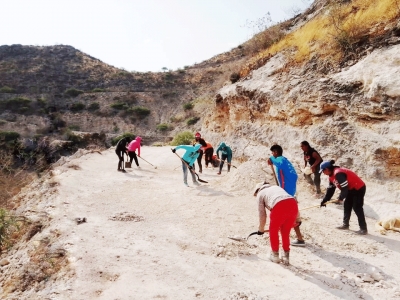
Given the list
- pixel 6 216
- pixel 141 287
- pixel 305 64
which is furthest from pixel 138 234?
pixel 305 64

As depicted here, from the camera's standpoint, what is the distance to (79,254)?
4887 millimetres

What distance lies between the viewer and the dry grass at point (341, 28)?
964 cm

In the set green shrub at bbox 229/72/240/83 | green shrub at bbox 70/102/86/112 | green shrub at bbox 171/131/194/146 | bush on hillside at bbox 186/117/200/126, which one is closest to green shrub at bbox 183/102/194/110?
bush on hillside at bbox 186/117/200/126

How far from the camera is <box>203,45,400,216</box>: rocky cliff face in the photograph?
753cm

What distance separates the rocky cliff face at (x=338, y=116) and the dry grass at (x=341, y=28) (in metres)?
0.62

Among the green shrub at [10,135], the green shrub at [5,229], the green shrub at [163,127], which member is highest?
the green shrub at [163,127]

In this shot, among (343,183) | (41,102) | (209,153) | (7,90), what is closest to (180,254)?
(343,183)

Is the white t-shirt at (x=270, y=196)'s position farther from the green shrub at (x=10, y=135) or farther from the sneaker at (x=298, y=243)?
the green shrub at (x=10, y=135)

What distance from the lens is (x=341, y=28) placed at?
10383 millimetres

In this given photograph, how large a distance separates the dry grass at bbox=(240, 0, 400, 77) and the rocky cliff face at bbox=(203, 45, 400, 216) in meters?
0.62

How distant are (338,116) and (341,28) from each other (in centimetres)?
323

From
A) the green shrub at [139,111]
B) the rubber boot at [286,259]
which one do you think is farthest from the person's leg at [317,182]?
the green shrub at [139,111]

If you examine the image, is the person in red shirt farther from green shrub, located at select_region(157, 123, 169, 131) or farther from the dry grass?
green shrub, located at select_region(157, 123, 169, 131)

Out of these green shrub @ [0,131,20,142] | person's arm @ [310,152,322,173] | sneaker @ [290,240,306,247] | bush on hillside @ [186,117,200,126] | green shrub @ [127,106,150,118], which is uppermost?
green shrub @ [127,106,150,118]
